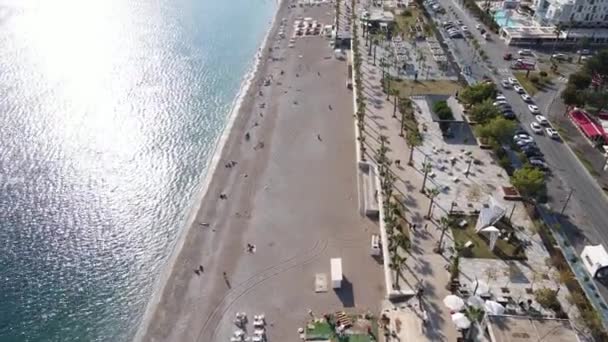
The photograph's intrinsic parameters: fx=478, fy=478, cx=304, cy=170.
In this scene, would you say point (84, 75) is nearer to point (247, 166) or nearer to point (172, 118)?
point (172, 118)

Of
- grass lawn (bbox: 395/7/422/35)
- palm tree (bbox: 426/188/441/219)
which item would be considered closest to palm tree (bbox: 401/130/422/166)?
palm tree (bbox: 426/188/441/219)

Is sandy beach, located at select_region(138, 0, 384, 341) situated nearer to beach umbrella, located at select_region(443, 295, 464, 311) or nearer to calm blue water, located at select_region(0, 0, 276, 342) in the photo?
calm blue water, located at select_region(0, 0, 276, 342)

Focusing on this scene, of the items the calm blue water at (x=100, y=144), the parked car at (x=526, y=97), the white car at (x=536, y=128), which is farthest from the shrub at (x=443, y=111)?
the calm blue water at (x=100, y=144)

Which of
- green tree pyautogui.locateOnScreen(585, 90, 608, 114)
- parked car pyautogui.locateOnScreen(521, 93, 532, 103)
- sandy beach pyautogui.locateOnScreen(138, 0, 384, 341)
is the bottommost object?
sandy beach pyautogui.locateOnScreen(138, 0, 384, 341)

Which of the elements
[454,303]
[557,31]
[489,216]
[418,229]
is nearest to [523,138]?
[489,216]

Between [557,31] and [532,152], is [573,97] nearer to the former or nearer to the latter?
[532,152]
